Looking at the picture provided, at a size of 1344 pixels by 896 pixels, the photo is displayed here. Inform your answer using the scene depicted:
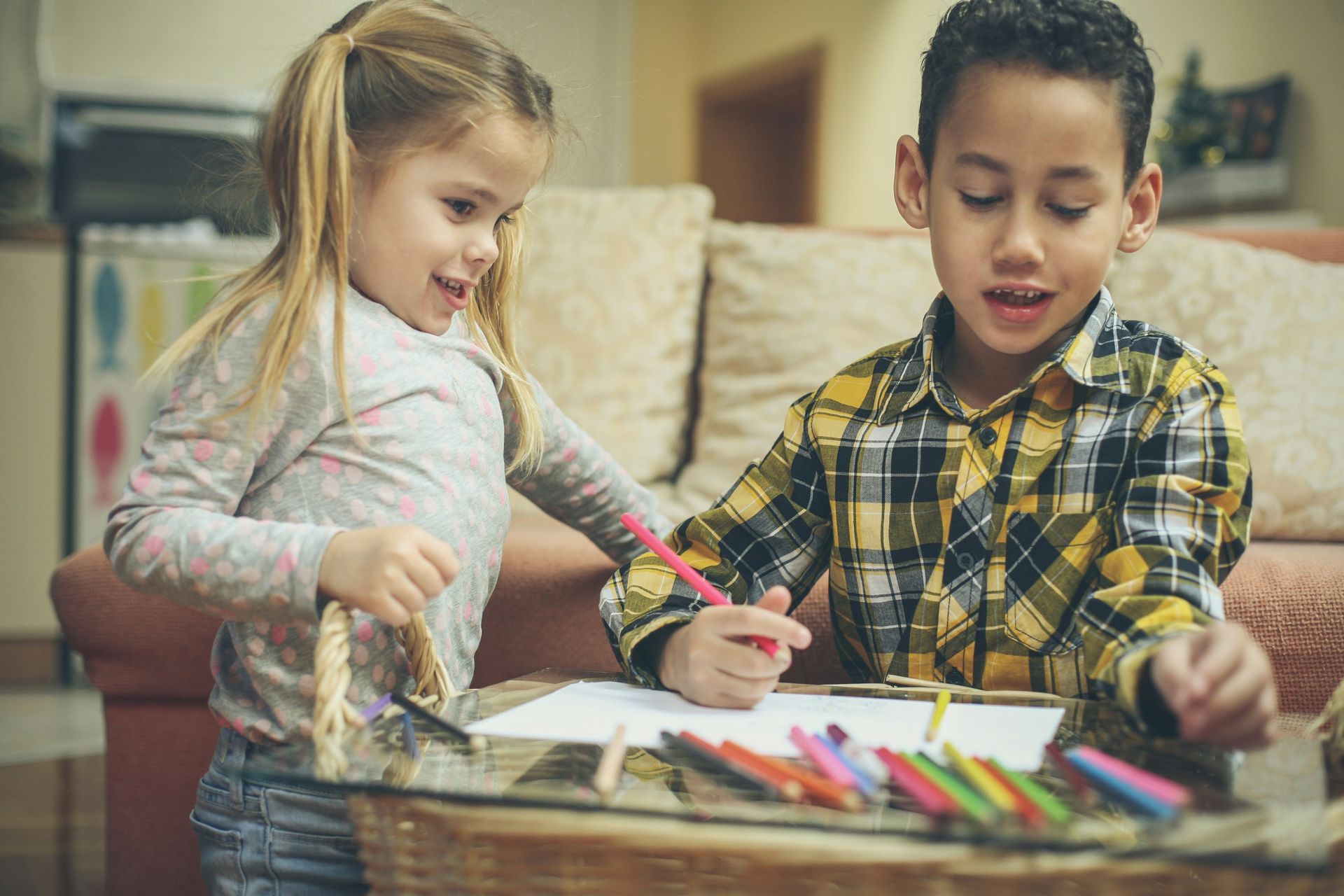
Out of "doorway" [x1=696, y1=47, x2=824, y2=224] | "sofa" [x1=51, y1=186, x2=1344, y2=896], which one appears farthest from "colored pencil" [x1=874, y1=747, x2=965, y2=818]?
"doorway" [x1=696, y1=47, x2=824, y2=224]

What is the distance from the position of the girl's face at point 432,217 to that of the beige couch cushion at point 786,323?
2.40 feet

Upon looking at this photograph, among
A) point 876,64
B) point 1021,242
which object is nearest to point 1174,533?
point 1021,242

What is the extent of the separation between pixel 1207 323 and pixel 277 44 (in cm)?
325

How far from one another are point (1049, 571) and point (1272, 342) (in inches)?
33.4

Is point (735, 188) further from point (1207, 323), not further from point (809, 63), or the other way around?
point (1207, 323)

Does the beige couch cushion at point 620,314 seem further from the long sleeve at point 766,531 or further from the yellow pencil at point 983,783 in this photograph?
the yellow pencil at point 983,783

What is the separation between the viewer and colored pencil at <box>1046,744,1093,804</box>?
1.49 feet

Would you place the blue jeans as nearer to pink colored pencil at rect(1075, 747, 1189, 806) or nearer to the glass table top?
the glass table top

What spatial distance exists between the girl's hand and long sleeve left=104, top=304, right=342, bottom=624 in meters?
0.04

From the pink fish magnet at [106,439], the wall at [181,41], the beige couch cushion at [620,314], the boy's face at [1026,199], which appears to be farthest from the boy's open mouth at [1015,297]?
the wall at [181,41]

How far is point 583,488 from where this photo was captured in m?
1.02

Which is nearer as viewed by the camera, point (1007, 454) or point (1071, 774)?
point (1071, 774)

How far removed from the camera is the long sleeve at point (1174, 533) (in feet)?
2.02

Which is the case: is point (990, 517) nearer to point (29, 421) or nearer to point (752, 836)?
point (752, 836)
